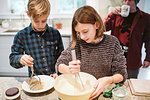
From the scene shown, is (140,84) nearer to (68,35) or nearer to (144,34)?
(144,34)

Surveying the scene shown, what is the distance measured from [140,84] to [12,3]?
323 centimetres

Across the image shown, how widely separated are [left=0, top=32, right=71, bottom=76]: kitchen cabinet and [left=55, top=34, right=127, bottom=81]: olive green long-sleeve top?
1.50 m

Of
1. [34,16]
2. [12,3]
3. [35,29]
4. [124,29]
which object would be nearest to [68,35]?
[124,29]

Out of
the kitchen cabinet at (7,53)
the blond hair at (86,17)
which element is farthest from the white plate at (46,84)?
the kitchen cabinet at (7,53)

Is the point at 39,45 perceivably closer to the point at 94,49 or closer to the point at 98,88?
the point at 94,49

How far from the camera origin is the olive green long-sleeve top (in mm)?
1107

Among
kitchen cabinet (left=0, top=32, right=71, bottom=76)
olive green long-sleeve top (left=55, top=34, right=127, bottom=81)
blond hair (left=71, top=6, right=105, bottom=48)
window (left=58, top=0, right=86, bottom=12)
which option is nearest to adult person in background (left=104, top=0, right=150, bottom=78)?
olive green long-sleeve top (left=55, top=34, right=127, bottom=81)

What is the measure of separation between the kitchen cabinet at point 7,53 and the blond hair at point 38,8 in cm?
143

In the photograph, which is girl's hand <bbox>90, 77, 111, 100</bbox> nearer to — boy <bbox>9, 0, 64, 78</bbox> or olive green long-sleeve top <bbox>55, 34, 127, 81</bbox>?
olive green long-sleeve top <bbox>55, 34, 127, 81</bbox>

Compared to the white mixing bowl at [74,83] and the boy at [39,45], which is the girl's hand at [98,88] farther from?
the boy at [39,45]

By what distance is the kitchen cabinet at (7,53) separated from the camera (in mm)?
2695

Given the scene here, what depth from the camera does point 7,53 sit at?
2877 millimetres

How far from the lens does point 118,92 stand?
3.16ft

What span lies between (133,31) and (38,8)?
3.57ft
